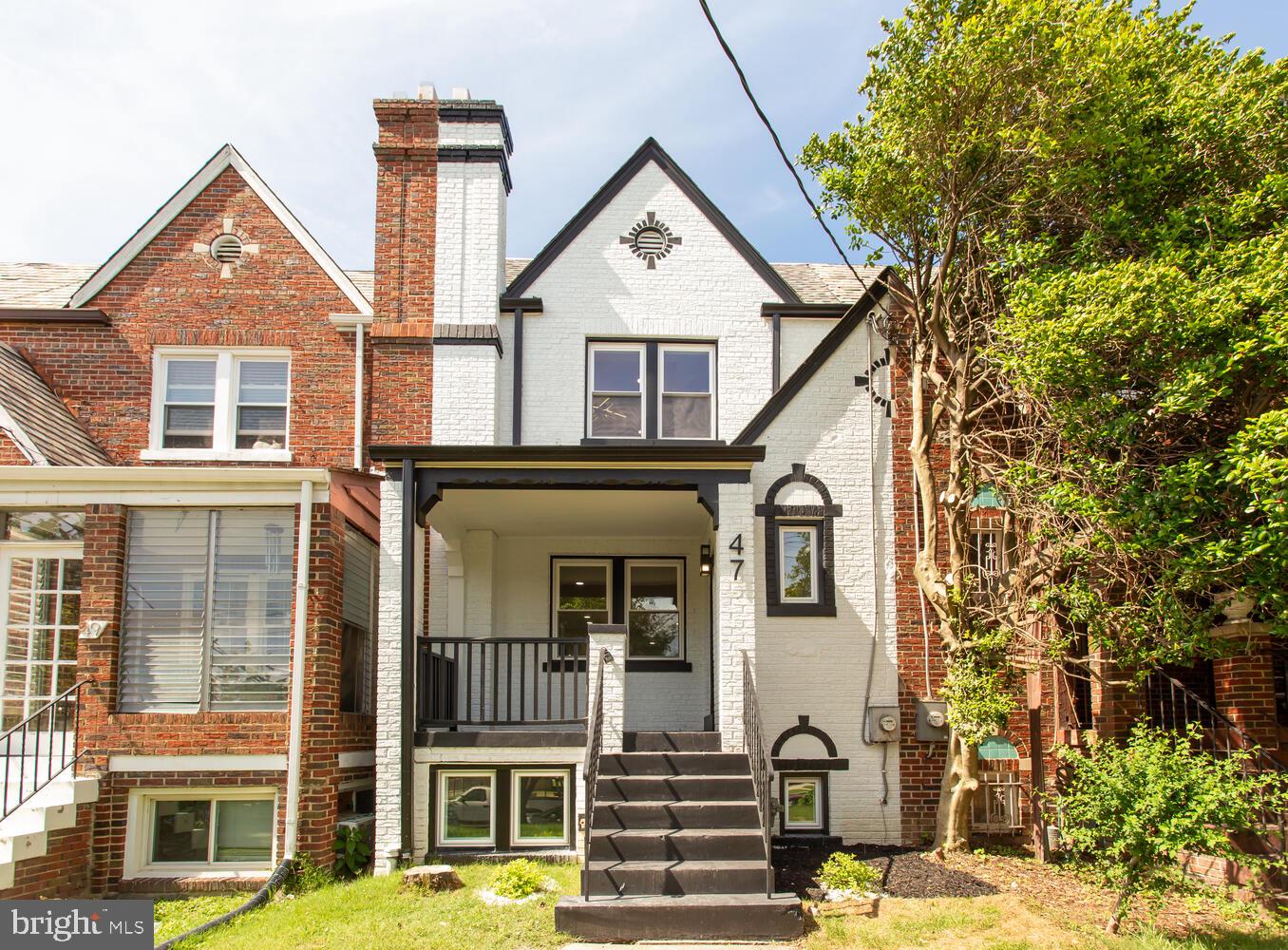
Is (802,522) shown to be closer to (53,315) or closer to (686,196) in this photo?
(686,196)

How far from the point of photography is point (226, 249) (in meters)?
13.6

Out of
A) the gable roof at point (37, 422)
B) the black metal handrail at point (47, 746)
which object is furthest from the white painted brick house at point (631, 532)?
the gable roof at point (37, 422)

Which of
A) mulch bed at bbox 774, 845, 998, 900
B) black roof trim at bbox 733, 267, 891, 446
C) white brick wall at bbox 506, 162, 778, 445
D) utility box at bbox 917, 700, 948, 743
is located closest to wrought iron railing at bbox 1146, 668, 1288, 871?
utility box at bbox 917, 700, 948, 743

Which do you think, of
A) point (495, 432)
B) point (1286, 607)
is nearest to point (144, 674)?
point (495, 432)

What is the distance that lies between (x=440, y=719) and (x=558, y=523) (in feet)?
9.70

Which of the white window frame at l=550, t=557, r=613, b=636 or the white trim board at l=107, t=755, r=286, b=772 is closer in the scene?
the white trim board at l=107, t=755, r=286, b=772

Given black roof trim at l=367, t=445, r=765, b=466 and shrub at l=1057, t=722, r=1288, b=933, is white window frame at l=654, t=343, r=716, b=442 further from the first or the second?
shrub at l=1057, t=722, r=1288, b=933

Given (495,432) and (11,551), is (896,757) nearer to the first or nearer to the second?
(495,432)

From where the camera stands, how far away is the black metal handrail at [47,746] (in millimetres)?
9047

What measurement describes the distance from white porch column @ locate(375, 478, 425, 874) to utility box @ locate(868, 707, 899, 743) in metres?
Result: 4.95

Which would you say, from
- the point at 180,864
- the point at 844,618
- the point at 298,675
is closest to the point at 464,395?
the point at 298,675

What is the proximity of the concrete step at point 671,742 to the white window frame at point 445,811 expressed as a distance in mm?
1449

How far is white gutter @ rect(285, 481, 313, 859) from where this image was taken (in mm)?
9500

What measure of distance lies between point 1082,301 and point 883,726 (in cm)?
508
